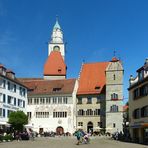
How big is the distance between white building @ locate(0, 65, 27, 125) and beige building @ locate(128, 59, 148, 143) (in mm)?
20849

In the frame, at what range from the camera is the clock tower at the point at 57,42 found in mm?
143000

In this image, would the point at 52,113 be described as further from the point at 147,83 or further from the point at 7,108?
the point at 147,83

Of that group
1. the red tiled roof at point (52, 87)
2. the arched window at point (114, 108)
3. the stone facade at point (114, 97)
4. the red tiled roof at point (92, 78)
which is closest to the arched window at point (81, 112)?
the red tiled roof at point (92, 78)

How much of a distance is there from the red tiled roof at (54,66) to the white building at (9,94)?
36418 mm

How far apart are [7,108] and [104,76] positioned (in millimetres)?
39167

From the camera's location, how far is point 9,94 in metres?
73.3

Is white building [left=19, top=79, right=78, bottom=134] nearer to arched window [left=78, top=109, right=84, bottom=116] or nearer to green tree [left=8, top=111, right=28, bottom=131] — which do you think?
arched window [left=78, top=109, right=84, bottom=116]

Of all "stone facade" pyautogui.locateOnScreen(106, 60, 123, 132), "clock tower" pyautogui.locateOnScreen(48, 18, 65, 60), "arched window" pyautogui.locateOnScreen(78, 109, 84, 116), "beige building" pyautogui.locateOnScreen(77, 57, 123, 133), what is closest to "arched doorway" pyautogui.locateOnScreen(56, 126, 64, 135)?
"beige building" pyautogui.locateOnScreen(77, 57, 123, 133)

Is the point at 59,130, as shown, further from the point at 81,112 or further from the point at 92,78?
the point at 92,78

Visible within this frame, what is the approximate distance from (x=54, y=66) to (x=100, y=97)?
24328 mm

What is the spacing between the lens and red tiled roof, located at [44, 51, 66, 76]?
118062mm

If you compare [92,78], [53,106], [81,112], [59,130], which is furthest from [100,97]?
[59,130]

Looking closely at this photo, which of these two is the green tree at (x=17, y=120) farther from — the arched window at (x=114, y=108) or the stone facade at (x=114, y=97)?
the arched window at (x=114, y=108)

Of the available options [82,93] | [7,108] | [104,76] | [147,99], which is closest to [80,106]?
[82,93]
